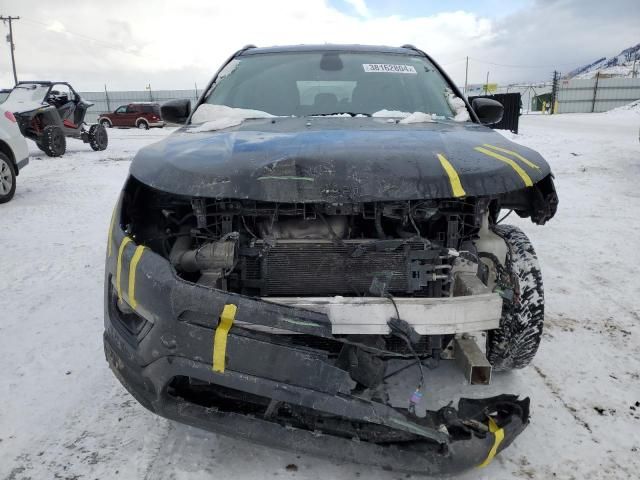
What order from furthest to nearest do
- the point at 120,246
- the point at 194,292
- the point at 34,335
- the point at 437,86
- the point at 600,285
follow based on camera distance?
1. the point at 600,285
2. the point at 437,86
3. the point at 34,335
4. the point at 120,246
5. the point at 194,292

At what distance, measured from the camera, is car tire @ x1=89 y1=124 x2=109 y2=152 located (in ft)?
46.3

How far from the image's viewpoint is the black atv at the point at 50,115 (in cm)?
1224

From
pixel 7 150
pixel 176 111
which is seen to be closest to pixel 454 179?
pixel 176 111

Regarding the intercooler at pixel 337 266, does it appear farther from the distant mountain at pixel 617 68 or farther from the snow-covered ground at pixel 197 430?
the distant mountain at pixel 617 68

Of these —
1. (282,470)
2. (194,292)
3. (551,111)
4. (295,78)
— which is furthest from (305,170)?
(551,111)

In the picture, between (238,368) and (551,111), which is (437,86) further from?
(551,111)

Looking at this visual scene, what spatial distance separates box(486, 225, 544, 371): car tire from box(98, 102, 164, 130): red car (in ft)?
85.5

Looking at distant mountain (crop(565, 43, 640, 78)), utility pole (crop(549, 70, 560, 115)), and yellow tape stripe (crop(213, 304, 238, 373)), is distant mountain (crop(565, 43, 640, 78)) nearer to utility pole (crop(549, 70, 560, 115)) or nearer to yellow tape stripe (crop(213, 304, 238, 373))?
utility pole (crop(549, 70, 560, 115))

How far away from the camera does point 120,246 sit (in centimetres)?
204

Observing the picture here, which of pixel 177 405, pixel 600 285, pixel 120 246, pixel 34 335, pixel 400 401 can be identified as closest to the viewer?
pixel 177 405

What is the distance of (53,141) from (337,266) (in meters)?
12.2

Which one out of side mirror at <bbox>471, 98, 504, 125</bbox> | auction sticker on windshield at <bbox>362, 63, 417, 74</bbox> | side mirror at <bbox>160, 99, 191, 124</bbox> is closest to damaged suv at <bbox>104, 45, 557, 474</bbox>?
side mirror at <bbox>471, 98, 504, 125</bbox>

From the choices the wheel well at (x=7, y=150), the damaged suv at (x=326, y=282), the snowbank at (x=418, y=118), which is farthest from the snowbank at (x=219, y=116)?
the wheel well at (x=7, y=150)

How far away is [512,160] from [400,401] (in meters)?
1.27
